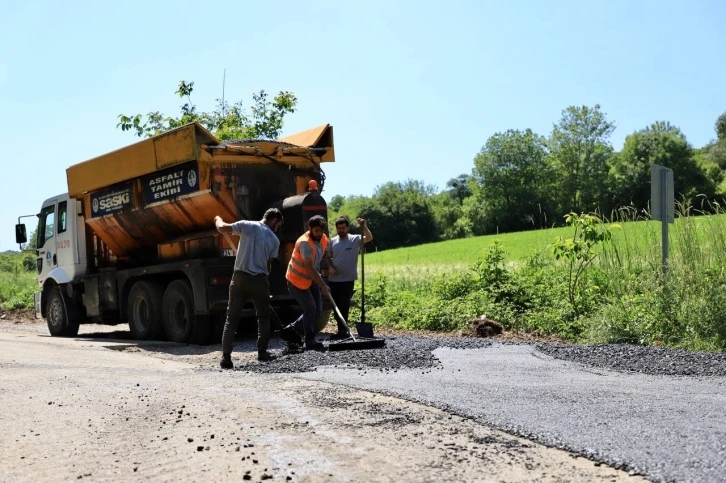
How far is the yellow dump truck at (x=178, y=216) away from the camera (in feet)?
40.3

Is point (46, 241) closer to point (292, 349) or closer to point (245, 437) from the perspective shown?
point (292, 349)

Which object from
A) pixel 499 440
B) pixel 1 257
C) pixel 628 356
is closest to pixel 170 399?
pixel 499 440

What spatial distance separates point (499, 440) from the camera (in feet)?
17.1

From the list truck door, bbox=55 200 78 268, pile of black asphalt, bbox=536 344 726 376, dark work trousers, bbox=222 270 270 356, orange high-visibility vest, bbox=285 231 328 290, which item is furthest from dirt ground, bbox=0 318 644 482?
truck door, bbox=55 200 78 268

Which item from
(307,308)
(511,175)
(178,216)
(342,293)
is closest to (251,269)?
(307,308)

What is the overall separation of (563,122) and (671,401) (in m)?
85.8

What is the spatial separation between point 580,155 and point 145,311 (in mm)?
76096

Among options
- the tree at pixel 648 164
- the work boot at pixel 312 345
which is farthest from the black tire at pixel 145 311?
the tree at pixel 648 164

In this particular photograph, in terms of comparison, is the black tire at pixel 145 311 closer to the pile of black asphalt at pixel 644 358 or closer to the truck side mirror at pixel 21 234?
the truck side mirror at pixel 21 234

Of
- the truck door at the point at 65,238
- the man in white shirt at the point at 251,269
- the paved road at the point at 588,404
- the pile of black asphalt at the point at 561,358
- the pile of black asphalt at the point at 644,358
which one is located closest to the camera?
the paved road at the point at 588,404

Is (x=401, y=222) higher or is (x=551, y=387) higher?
(x=401, y=222)

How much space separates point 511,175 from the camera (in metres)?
87.1

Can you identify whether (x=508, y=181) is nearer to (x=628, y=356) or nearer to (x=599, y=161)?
(x=599, y=161)

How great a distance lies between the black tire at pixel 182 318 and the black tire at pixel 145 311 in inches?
12.9
